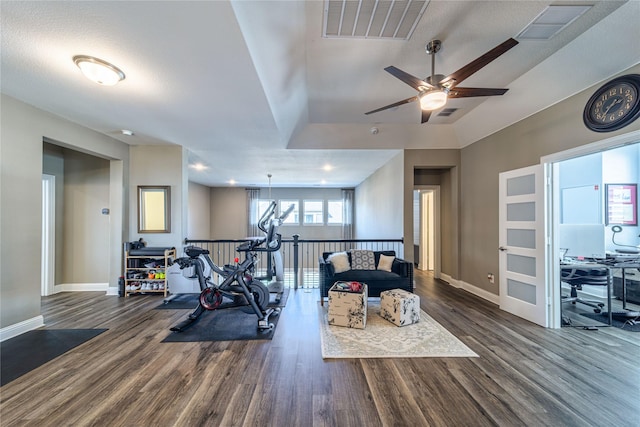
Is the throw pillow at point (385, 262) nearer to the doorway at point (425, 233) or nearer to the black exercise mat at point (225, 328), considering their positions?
the black exercise mat at point (225, 328)

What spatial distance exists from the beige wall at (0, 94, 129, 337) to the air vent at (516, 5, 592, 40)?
567cm

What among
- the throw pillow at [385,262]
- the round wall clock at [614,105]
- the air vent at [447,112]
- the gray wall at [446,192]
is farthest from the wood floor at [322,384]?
the air vent at [447,112]

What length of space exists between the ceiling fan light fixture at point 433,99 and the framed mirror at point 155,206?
181 inches

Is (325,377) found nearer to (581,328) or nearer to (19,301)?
(581,328)

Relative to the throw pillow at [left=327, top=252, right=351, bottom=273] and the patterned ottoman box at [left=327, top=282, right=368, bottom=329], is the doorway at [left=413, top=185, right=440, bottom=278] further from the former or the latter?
the patterned ottoman box at [left=327, top=282, right=368, bottom=329]

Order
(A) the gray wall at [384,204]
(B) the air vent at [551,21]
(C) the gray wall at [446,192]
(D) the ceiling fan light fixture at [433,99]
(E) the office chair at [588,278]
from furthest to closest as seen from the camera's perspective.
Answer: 1. (A) the gray wall at [384,204]
2. (C) the gray wall at [446,192]
3. (E) the office chair at [588,278]
4. (D) the ceiling fan light fixture at [433,99]
5. (B) the air vent at [551,21]

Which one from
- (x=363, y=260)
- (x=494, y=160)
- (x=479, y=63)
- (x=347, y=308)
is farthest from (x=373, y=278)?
(x=479, y=63)

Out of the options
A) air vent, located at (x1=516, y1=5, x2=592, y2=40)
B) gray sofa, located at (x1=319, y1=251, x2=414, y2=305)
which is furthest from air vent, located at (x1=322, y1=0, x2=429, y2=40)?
gray sofa, located at (x1=319, y1=251, x2=414, y2=305)

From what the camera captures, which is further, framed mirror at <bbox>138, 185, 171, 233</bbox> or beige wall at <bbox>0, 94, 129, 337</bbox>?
framed mirror at <bbox>138, 185, 171, 233</bbox>

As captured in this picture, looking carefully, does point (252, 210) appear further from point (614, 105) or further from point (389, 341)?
point (614, 105)

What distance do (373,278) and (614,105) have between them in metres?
3.33

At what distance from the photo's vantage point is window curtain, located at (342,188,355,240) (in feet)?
30.8

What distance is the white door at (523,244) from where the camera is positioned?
3.17m

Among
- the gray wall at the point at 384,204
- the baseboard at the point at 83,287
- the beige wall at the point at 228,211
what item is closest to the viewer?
the baseboard at the point at 83,287
